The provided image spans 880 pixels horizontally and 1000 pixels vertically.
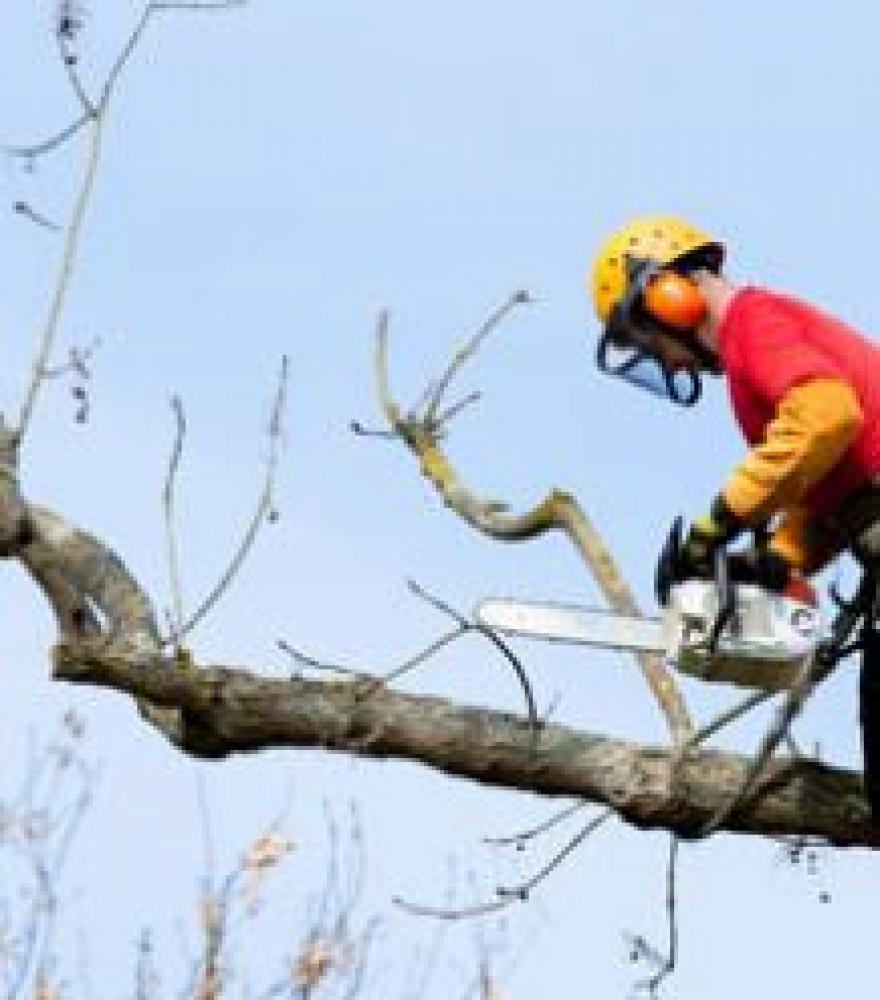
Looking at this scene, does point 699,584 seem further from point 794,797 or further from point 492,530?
point 492,530

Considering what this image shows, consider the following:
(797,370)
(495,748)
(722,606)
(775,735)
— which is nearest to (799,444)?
(797,370)

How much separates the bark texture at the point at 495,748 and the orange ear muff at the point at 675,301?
735 mm

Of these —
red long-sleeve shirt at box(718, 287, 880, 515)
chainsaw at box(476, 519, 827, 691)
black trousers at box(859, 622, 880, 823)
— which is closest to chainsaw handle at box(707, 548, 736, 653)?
chainsaw at box(476, 519, 827, 691)

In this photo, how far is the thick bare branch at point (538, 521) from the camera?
15.3ft

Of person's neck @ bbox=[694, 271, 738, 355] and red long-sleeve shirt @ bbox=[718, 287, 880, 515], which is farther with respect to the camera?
person's neck @ bbox=[694, 271, 738, 355]

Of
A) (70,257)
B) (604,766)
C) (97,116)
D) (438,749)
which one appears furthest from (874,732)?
(97,116)

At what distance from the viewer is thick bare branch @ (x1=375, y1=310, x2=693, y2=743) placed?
4664 millimetres

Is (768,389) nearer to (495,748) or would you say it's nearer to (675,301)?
(675,301)

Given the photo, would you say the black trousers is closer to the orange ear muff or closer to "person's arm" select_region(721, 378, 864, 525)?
"person's arm" select_region(721, 378, 864, 525)

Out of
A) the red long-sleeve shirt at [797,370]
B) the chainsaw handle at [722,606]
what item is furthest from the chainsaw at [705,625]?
the red long-sleeve shirt at [797,370]

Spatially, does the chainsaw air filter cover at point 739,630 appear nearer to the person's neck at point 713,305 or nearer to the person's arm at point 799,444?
the person's arm at point 799,444

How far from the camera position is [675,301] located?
435 centimetres

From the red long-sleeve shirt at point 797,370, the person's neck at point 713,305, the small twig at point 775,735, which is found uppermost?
the person's neck at point 713,305

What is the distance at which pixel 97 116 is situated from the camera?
553 centimetres
